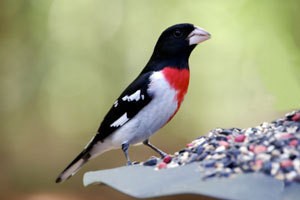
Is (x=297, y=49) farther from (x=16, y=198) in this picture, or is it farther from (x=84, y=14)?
(x=16, y=198)

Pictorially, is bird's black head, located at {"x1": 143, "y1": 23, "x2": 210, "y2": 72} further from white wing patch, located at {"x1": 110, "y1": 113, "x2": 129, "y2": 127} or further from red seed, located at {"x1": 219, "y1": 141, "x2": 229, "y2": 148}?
red seed, located at {"x1": 219, "y1": 141, "x2": 229, "y2": 148}

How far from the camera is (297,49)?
4273 millimetres

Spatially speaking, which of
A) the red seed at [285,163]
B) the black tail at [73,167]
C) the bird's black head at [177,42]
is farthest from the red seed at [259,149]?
the black tail at [73,167]

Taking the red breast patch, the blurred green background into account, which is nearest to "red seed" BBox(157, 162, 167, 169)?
the red breast patch

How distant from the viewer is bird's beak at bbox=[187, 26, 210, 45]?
98.5 inches

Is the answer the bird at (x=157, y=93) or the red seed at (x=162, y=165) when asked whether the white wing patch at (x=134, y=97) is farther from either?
the red seed at (x=162, y=165)

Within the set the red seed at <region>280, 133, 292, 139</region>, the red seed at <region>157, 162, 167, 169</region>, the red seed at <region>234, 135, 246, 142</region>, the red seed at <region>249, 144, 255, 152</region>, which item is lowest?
the red seed at <region>280, 133, 292, 139</region>

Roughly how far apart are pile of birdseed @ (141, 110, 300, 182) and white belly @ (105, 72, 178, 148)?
0.44m

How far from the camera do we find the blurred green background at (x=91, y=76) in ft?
16.8

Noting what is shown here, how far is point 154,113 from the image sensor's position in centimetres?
252

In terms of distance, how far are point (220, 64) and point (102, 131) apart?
270 centimetres

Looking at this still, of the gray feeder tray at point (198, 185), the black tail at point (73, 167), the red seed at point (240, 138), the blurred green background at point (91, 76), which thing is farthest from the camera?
the blurred green background at point (91, 76)

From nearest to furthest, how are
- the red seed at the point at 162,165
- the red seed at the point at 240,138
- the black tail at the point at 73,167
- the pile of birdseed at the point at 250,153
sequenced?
1. the pile of birdseed at the point at 250,153
2. the red seed at the point at 162,165
3. the red seed at the point at 240,138
4. the black tail at the point at 73,167

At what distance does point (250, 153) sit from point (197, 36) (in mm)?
958
